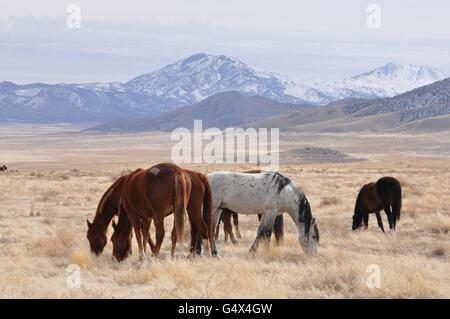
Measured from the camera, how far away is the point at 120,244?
9.77 meters

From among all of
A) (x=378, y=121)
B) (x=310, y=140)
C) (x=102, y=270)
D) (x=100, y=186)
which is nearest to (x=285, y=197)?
(x=102, y=270)

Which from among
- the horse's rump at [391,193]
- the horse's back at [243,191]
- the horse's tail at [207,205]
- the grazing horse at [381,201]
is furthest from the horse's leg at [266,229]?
the horse's rump at [391,193]

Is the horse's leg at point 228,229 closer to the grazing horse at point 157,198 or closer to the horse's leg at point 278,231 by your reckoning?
the horse's leg at point 278,231

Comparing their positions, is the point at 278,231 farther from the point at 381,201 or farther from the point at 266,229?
the point at 381,201

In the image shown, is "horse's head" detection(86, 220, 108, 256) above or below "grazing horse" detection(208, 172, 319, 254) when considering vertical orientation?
below

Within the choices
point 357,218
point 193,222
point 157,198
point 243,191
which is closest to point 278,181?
point 243,191

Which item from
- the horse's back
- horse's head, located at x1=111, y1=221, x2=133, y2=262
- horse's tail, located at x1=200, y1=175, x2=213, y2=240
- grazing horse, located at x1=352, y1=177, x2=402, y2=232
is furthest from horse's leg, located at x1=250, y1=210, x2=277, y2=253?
grazing horse, located at x1=352, y1=177, x2=402, y2=232

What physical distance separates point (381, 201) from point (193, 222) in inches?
233

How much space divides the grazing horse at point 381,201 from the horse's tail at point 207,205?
5.30 metres

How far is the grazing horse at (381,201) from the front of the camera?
560 inches

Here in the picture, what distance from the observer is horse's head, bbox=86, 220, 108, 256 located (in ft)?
32.9

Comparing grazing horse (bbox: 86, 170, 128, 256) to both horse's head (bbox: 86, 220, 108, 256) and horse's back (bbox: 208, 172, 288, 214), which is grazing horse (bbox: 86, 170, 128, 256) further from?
horse's back (bbox: 208, 172, 288, 214)

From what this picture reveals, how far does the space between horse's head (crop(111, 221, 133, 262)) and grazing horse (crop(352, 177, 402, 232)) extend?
6633mm
